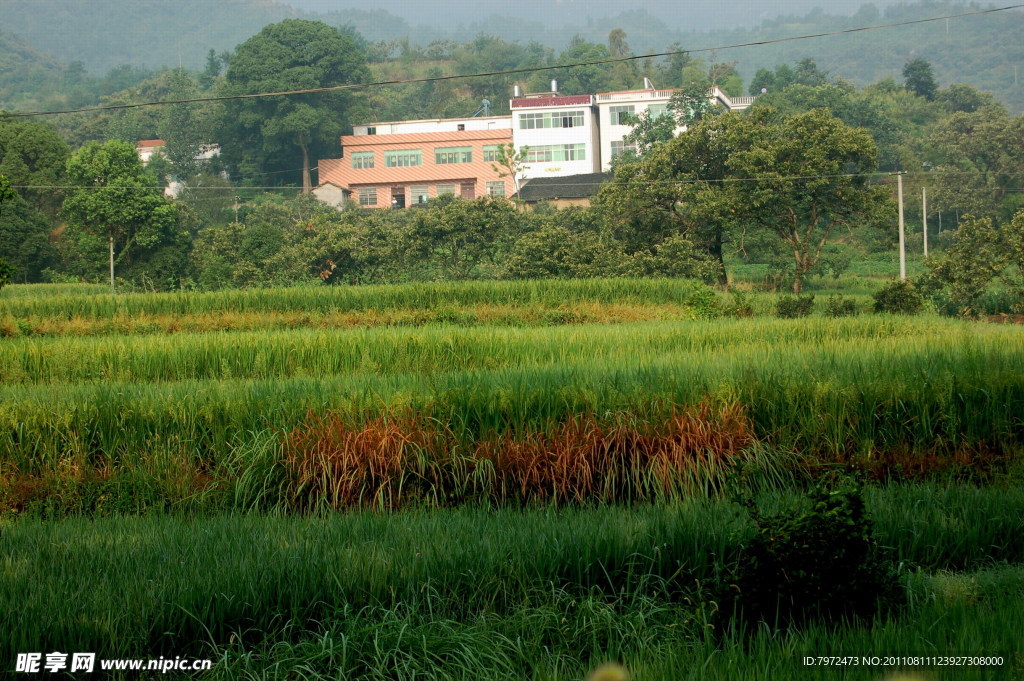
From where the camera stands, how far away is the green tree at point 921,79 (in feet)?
280

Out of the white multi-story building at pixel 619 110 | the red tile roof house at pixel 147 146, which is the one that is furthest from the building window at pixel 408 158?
the red tile roof house at pixel 147 146

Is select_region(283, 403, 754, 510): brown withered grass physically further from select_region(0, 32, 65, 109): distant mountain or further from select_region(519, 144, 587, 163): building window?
select_region(0, 32, 65, 109): distant mountain

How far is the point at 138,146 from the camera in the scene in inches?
3189

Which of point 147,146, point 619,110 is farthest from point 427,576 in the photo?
point 147,146

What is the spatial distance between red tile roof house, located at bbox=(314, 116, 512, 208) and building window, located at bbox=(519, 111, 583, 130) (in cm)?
192

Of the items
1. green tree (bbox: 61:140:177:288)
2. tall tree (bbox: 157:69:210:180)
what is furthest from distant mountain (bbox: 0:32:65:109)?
green tree (bbox: 61:140:177:288)

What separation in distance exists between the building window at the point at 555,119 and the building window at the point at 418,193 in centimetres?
898

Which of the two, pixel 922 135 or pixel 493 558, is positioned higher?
pixel 922 135

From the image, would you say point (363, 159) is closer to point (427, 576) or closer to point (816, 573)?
point (427, 576)

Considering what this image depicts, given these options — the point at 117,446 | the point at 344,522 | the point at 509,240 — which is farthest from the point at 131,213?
the point at 344,522

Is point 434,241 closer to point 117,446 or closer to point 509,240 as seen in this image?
point 509,240

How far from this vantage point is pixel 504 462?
8281mm

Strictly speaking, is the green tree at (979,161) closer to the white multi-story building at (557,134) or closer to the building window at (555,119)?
the white multi-story building at (557,134)

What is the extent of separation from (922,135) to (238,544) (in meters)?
75.1
